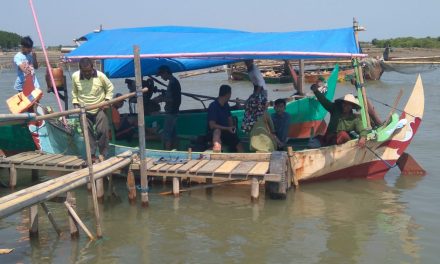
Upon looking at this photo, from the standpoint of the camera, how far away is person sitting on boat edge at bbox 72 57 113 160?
732 centimetres

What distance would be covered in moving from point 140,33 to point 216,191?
301 cm

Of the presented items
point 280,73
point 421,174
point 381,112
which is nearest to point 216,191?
point 421,174

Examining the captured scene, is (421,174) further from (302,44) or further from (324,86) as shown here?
(302,44)

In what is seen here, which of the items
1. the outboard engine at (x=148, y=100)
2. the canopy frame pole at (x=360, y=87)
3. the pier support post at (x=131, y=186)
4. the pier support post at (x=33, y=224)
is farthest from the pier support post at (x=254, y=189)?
the outboard engine at (x=148, y=100)

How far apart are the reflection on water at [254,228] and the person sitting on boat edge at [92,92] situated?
103cm

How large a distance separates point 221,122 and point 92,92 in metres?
2.00

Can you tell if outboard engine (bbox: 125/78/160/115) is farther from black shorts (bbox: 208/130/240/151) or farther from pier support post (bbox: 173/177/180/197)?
pier support post (bbox: 173/177/180/197)

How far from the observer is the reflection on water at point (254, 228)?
5594 mm

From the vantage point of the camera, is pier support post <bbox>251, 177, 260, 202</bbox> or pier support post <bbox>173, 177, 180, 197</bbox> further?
pier support post <bbox>173, 177, 180, 197</bbox>

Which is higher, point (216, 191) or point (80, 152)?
point (80, 152)

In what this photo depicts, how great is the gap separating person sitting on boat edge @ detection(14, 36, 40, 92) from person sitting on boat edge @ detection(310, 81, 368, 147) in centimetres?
476

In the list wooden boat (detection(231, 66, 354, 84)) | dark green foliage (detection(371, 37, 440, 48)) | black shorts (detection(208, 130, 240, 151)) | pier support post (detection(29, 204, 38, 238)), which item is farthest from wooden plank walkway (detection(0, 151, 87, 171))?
dark green foliage (detection(371, 37, 440, 48))

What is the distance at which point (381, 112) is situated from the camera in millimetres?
16406

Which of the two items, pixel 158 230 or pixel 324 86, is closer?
pixel 158 230
